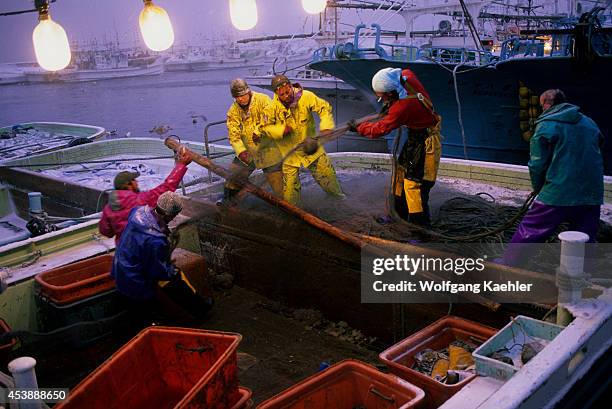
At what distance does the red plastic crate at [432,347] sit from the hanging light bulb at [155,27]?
4.00m

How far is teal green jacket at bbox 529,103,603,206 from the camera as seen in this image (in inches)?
167

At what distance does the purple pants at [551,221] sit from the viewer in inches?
Answer: 172

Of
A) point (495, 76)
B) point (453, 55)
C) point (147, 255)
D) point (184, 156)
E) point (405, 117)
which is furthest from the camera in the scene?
point (453, 55)

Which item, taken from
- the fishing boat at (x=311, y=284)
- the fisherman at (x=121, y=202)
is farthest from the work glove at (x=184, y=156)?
the fishing boat at (x=311, y=284)

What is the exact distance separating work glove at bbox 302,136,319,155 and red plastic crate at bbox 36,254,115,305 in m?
2.56

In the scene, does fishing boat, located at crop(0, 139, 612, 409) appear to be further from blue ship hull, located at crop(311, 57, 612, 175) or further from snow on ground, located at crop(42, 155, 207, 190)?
blue ship hull, located at crop(311, 57, 612, 175)

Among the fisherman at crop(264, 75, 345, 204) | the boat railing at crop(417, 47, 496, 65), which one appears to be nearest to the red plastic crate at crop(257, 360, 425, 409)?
the fisherman at crop(264, 75, 345, 204)

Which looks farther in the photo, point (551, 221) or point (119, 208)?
point (119, 208)

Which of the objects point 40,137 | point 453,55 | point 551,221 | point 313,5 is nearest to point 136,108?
point 40,137

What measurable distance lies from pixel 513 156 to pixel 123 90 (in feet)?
249

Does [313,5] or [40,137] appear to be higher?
[313,5]

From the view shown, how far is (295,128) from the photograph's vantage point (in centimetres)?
680

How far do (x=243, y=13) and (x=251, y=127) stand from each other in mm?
1461

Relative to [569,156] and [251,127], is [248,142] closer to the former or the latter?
[251,127]
